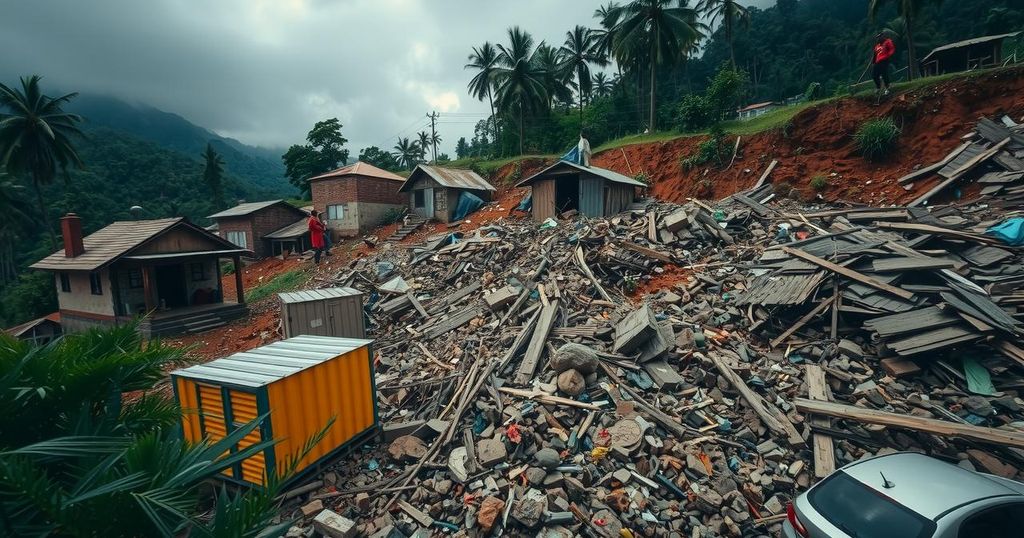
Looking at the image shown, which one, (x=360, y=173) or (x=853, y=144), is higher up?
(x=360, y=173)

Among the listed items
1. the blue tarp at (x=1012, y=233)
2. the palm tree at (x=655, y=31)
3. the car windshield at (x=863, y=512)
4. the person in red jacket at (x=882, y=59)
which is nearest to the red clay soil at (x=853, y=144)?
the person in red jacket at (x=882, y=59)

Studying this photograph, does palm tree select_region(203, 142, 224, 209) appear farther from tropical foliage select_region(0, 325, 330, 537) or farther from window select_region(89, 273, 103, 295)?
tropical foliage select_region(0, 325, 330, 537)

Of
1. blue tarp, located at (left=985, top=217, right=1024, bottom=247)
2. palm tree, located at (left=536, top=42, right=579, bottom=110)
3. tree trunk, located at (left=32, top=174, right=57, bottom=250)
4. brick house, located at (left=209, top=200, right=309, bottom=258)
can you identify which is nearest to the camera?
blue tarp, located at (left=985, top=217, right=1024, bottom=247)

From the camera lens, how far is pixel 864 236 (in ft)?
36.4

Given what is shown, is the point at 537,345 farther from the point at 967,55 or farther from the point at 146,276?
the point at 967,55

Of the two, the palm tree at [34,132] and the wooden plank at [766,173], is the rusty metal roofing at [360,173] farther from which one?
the wooden plank at [766,173]

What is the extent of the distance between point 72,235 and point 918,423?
98.3 feet

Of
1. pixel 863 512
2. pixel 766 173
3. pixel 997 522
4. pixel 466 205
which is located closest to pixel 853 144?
pixel 766 173

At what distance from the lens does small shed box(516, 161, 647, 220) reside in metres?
20.3

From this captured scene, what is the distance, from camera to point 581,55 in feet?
140

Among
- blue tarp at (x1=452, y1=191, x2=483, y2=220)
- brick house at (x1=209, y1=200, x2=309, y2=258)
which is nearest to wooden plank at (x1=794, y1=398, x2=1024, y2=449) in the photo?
blue tarp at (x1=452, y1=191, x2=483, y2=220)

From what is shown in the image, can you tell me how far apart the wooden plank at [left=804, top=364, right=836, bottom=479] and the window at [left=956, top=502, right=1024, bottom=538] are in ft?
6.12

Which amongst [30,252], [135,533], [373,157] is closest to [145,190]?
[30,252]

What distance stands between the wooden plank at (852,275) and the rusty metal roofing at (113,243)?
78.8ft
